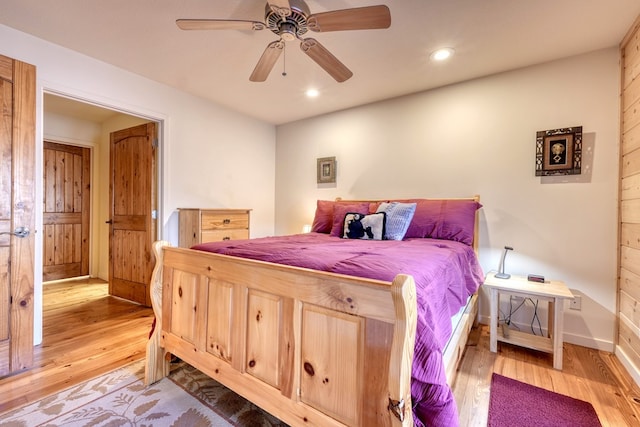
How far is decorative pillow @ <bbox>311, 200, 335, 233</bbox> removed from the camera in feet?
10.3

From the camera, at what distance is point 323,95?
321 centimetres

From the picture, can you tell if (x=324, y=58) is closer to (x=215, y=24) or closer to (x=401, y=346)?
(x=215, y=24)

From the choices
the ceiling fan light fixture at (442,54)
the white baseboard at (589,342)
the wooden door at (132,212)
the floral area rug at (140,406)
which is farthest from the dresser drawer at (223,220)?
the white baseboard at (589,342)

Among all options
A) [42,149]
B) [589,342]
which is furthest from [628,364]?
[42,149]

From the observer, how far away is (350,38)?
2107mm

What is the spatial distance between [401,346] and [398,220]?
5.73ft

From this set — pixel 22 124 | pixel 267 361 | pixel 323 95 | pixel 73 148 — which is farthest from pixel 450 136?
pixel 73 148

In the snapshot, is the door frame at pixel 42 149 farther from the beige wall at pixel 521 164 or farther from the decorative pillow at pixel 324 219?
the beige wall at pixel 521 164

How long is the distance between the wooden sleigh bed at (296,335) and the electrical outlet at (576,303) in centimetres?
132

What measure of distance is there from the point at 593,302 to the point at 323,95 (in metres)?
3.11

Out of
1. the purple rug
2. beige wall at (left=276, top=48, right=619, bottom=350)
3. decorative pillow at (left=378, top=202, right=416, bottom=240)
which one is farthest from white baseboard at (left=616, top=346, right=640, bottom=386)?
decorative pillow at (left=378, top=202, right=416, bottom=240)

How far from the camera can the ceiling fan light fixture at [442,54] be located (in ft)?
7.42

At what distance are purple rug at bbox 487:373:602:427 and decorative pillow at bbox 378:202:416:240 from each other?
1202mm

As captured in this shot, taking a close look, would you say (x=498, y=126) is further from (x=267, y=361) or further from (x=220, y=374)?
(x=220, y=374)
